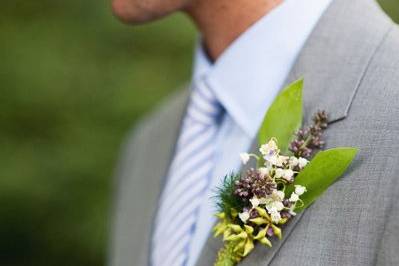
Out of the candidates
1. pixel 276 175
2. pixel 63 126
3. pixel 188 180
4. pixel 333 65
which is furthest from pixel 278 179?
pixel 63 126

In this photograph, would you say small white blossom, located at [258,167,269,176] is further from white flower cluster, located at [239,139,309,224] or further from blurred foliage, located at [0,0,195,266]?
blurred foliage, located at [0,0,195,266]

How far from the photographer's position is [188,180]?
71.9 inches

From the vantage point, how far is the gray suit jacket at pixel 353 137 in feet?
4.50

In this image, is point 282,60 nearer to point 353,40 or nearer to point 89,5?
point 353,40

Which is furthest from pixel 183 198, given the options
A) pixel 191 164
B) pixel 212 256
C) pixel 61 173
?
pixel 61 173

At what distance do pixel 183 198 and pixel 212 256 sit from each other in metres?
0.26

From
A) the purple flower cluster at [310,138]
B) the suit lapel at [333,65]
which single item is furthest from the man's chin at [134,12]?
the purple flower cluster at [310,138]

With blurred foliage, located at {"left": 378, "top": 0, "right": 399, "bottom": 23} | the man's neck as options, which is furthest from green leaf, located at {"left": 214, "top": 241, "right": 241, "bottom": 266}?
blurred foliage, located at {"left": 378, "top": 0, "right": 399, "bottom": 23}

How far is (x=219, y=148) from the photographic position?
5.91ft

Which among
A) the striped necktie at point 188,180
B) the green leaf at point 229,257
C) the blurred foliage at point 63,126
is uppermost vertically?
the green leaf at point 229,257

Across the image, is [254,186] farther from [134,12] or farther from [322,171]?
[134,12]

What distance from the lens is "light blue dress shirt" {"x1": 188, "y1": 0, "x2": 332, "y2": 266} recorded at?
5.46 ft

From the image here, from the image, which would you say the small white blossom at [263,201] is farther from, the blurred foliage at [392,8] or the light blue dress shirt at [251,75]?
the blurred foliage at [392,8]

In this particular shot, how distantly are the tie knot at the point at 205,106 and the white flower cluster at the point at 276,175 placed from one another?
0.37m
